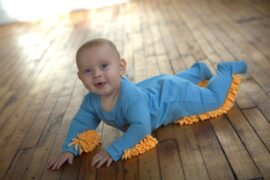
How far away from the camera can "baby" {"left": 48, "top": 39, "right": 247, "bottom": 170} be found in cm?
125

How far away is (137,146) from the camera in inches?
50.4

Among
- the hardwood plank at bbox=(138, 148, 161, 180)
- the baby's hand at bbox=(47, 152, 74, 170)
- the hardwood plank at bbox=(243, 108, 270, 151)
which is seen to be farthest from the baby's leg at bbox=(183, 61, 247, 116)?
the baby's hand at bbox=(47, 152, 74, 170)

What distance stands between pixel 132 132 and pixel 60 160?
0.94 feet

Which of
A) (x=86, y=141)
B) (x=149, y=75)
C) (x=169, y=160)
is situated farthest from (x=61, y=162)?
(x=149, y=75)

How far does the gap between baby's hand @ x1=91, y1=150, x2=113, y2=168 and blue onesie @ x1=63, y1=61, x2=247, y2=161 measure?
2cm

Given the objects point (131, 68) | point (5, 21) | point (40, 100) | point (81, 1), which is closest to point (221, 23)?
point (131, 68)

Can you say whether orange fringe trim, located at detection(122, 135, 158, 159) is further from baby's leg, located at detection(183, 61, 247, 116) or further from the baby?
baby's leg, located at detection(183, 61, 247, 116)

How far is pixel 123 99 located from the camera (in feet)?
4.24

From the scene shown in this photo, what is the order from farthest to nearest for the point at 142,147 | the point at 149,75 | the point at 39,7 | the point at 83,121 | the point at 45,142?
the point at 39,7, the point at 149,75, the point at 45,142, the point at 83,121, the point at 142,147

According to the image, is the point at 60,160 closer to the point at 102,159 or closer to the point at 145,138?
the point at 102,159

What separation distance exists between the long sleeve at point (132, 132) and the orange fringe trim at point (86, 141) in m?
0.12

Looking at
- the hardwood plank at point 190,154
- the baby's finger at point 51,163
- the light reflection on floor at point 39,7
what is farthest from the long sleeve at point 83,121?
the light reflection on floor at point 39,7

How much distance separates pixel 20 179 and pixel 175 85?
653 mm

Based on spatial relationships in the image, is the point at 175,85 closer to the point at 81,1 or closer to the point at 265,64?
the point at 265,64
